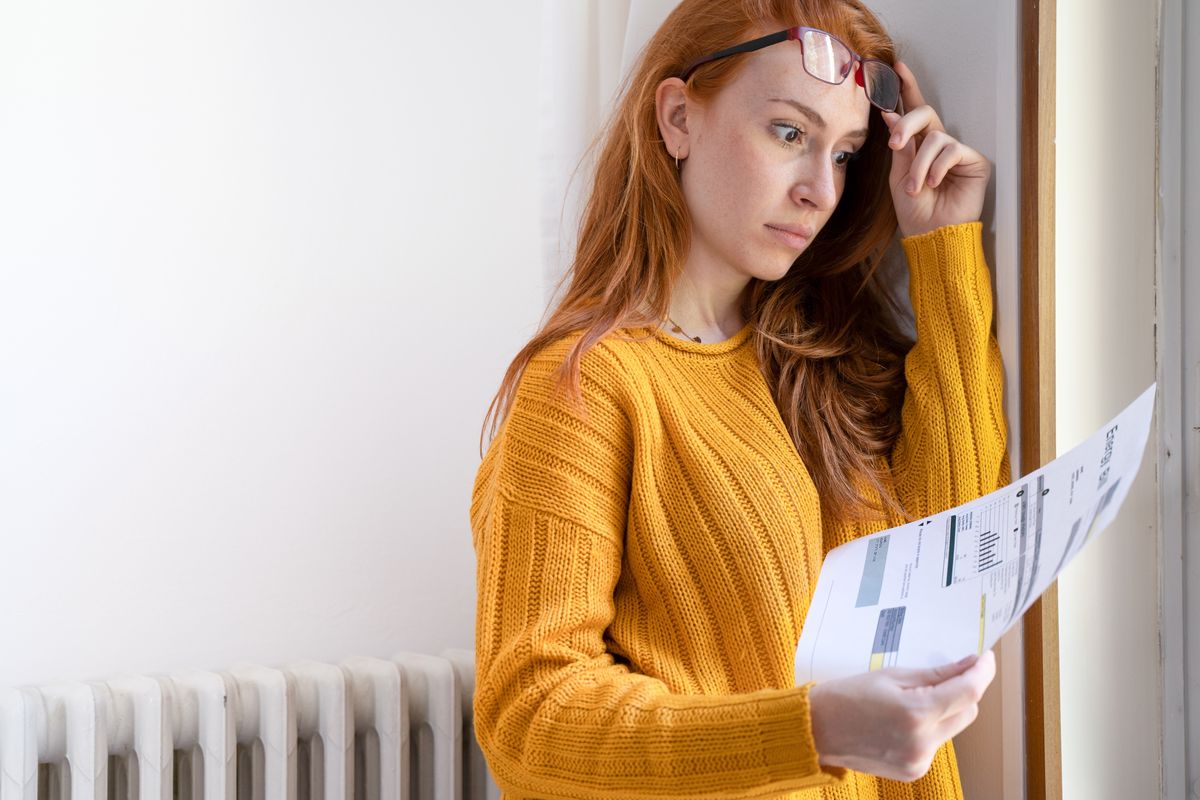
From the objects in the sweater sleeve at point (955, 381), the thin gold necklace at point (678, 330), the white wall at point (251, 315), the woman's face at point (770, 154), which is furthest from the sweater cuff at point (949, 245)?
the white wall at point (251, 315)

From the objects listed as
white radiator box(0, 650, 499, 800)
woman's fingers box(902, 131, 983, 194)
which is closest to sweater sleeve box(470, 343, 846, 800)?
woman's fingers box(902, 131, 983, 194)

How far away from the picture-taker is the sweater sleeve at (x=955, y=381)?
3.39ft

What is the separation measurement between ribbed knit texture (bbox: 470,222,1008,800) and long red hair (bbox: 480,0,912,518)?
0.03 m

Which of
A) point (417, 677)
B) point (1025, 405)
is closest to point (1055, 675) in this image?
point (1025, 405)

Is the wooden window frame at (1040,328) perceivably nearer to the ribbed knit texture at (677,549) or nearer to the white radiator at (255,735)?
the ribbed knit texture at (677,549)

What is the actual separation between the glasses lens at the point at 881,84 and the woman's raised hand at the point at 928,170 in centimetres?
1

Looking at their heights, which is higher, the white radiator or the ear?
the ear

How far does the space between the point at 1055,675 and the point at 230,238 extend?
3.86 ft

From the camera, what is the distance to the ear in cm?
106

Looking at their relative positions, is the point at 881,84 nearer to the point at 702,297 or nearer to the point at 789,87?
the point at 789,87

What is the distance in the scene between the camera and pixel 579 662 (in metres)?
0.87

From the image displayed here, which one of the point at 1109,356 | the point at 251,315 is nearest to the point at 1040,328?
the point at 1109,356

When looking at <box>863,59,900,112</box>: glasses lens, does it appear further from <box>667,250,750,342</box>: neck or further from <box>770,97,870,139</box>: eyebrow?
<box>667,250,750,342</box>: neck

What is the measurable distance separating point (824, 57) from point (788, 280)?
0.25 meters
